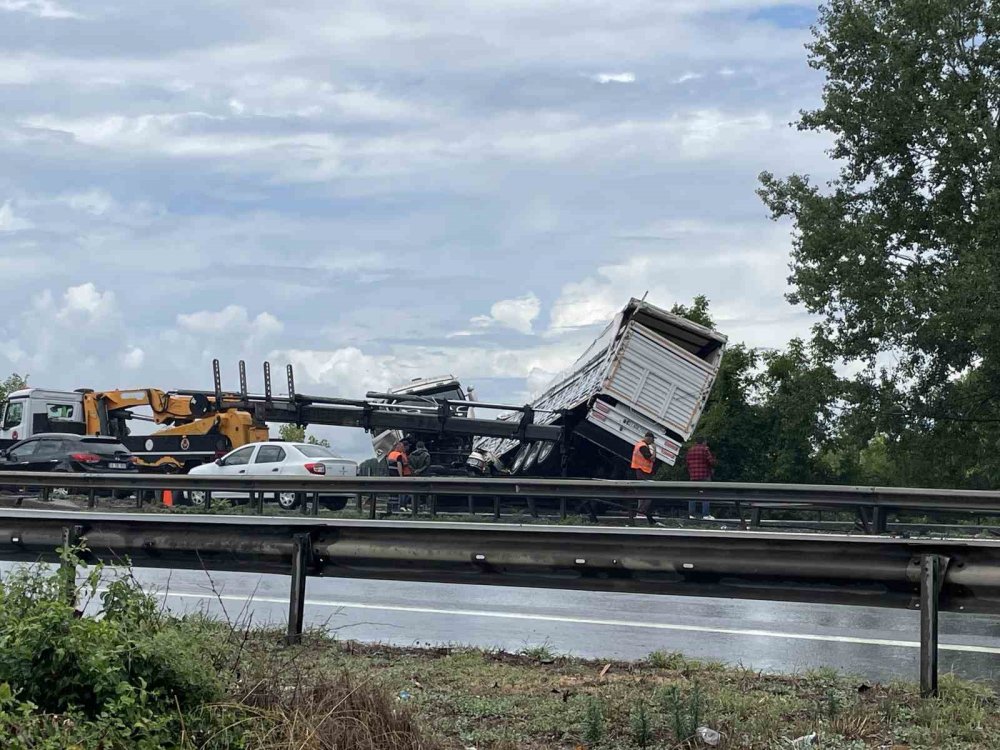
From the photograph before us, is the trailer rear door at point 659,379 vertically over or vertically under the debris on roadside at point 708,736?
over

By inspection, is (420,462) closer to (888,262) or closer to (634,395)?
(634,395)

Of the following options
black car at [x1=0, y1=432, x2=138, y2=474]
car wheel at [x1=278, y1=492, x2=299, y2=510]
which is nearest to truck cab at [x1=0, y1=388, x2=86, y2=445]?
black car at [x1=0, y1=432, x2=138, y2=474]

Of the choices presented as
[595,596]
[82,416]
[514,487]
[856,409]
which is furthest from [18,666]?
[856,409]

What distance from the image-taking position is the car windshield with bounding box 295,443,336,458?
86.4 feet

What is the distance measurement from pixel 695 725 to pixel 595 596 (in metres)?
7.03

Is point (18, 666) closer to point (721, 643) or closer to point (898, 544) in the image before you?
point (898, 544)

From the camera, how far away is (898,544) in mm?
6262

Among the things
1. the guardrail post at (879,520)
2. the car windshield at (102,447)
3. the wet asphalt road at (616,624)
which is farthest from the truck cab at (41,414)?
the guardrail post at (879,520)

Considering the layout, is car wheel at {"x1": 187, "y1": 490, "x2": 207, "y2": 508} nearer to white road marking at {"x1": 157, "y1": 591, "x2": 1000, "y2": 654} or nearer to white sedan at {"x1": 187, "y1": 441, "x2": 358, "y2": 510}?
white sedan at {"x1": 187, "y1": 441, "x2": 358, "y2": 510}

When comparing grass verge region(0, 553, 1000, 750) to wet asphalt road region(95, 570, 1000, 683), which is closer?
grass verge region(0, 553, 1000, 750)

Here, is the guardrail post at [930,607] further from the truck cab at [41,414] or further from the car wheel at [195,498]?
the truck cab at [41,414]

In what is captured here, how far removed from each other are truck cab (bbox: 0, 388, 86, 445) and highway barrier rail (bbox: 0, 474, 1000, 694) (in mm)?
24626

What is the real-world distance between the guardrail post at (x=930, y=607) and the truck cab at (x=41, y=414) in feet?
92.8

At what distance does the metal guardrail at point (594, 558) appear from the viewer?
6.19m
